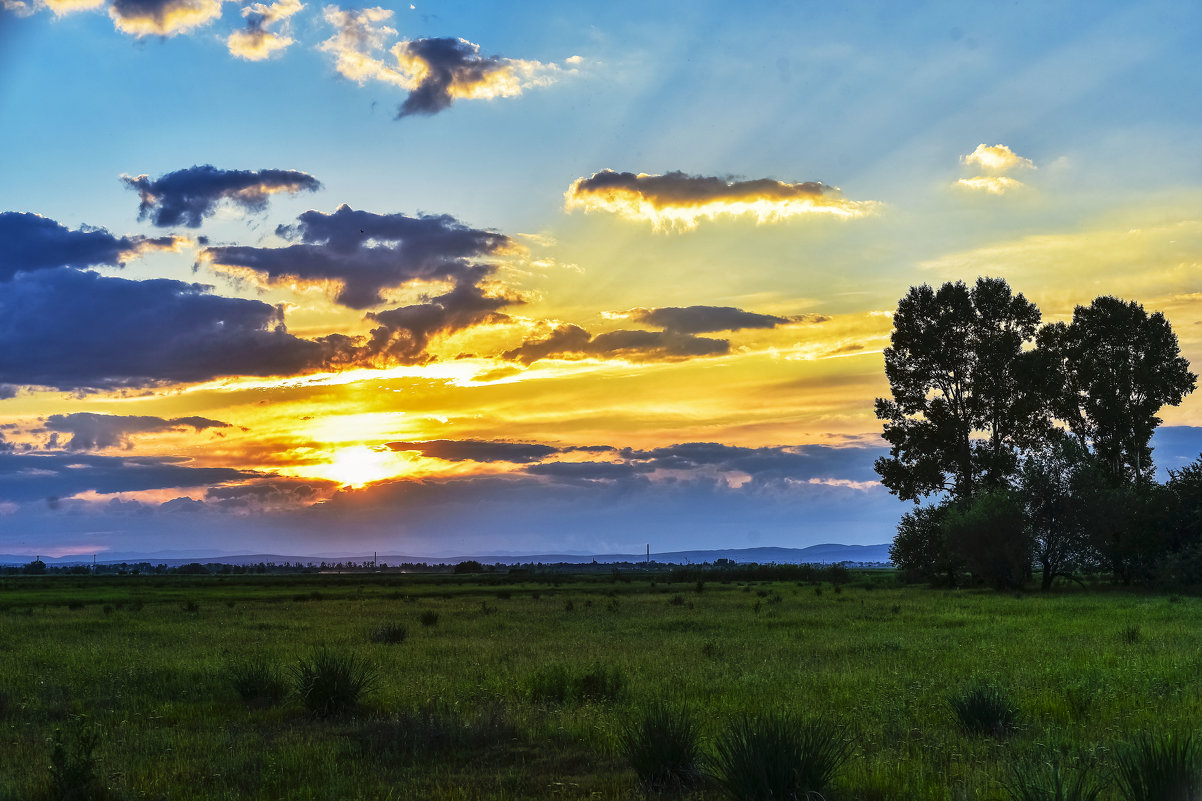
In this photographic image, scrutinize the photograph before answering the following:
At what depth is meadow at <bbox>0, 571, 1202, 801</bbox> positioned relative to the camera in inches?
425

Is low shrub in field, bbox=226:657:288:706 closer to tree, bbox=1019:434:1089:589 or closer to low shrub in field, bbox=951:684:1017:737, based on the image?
low shrub in field, bbox=951:684:1017:737

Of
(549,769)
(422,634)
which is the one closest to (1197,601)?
(422,634)

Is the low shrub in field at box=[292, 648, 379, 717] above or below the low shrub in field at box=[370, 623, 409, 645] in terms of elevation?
above

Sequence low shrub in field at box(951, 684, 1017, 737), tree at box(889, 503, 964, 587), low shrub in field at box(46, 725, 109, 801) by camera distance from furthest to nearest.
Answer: tree at box(889, 503, 964, 587) < low shrub in field at box(951, 684, 1017, 737) < low shrub in field at box(46, 725, 109, 801)

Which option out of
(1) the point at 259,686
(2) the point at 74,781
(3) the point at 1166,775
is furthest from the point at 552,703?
(3) the point at 1166,775

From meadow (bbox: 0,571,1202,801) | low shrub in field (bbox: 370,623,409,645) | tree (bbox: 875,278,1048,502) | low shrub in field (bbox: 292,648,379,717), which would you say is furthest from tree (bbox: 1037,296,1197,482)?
low shrub in field (bbox: 292,648,379,717)

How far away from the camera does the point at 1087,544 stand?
2234 inches

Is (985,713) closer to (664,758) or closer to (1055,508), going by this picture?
(664,758)

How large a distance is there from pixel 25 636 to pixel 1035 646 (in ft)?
116

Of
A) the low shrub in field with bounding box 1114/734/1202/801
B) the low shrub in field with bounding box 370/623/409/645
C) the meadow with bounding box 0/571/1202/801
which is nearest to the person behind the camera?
the low shrub in field with bounding box 1114/734/1202/801

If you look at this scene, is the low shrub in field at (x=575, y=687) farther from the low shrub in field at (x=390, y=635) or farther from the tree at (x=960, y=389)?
the tree at (x=960, y=389)

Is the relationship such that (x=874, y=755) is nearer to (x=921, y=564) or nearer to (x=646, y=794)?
(x=646, y=794)

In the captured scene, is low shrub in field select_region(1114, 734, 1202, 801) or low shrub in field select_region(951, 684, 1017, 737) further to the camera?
low shrub in field select_region(951, 684, 1017, 737)

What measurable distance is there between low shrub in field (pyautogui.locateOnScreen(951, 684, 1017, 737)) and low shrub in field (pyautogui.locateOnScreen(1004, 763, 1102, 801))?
155 inches
